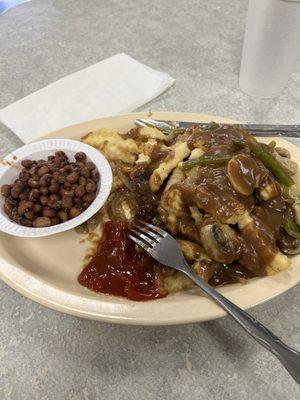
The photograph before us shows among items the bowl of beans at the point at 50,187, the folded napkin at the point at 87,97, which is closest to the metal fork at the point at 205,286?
the bowl of beans at the point at 50,187

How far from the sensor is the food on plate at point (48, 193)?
1.57 meters

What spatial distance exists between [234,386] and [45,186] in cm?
110

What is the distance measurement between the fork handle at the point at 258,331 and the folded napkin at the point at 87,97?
1.46 meters

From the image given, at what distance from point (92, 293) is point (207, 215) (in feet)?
1.73

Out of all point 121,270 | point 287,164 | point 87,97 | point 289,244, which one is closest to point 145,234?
point 121,270

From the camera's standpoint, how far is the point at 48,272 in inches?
59.5

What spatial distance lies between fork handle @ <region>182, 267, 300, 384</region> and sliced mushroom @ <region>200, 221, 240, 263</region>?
0.35ft

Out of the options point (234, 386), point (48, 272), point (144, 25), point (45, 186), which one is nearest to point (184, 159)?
point (45, 186)

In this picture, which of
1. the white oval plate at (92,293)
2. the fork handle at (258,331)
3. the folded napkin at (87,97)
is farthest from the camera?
the folded napkin at (87,97)

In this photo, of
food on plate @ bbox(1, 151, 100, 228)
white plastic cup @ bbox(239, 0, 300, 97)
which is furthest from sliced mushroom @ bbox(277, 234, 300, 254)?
white plastic cup @ bbox(239, 0, 300, 97)

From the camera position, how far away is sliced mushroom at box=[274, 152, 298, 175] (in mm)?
1594

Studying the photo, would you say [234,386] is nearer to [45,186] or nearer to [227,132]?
[227,132]

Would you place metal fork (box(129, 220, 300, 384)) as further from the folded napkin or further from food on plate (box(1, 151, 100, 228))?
the folded napkin

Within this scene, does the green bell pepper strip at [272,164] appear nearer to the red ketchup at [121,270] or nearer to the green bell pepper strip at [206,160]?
the green bell pepper strip at [206,160]
